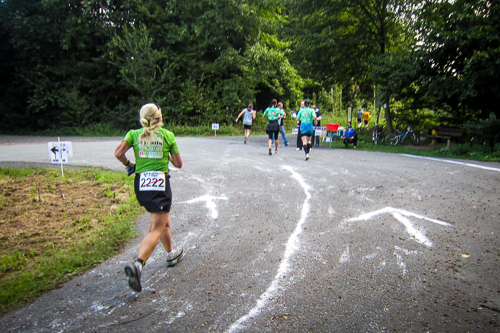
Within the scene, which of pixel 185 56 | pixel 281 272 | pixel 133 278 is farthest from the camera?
pixel 185 56

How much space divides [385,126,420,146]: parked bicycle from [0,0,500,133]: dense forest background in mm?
932

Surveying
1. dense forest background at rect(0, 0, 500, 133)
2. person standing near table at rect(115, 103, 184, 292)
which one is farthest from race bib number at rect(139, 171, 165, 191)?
dense forest background at rect(0, 0, 500, 133)

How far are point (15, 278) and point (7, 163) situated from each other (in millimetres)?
8835

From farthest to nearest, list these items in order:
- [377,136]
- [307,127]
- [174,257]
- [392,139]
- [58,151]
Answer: [377,136] → [392,139] → [307,127] → [58,151] → [174,257]

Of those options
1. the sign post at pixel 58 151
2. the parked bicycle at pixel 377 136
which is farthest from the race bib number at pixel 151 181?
the parked bicycle at pixel 377 136

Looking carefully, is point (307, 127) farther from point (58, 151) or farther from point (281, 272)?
point (281, 272)

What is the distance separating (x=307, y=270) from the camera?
387cm

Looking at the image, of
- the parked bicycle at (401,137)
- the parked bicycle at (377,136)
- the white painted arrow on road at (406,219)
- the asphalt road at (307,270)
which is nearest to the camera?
the asphalt road at (307,270)

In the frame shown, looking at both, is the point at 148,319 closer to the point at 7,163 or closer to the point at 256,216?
the point at 256,216

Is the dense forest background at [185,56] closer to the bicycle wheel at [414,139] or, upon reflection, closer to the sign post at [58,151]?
→ the bicycle wheel at [414,139]

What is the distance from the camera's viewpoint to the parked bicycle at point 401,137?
17688 millimetres

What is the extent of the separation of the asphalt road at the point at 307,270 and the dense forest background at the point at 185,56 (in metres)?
12.6

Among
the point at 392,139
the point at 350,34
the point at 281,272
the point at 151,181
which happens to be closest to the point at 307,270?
Answer: the point at 281,272

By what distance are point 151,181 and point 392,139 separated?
657 inches
